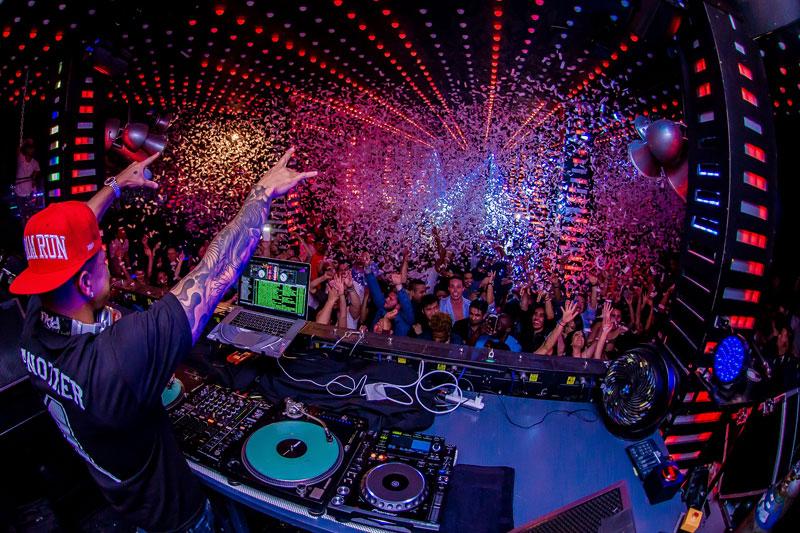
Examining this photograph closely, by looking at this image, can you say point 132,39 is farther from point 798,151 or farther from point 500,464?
point 798,151

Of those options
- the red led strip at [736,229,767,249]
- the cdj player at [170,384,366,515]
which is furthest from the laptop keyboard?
the red led strip at [736,229,767,249]

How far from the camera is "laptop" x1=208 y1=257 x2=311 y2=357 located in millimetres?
2271

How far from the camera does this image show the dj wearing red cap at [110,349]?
3.88ft

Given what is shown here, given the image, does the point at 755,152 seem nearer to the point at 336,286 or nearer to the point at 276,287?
the point at 276,287

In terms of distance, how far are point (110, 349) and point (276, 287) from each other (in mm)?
1198

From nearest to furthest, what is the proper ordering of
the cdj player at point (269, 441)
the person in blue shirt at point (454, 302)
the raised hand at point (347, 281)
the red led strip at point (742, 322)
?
the cdj player at point (269, 441)
the red led strip at point (742, 322)
the raised hand at point (347, 281)
the person in blue shirt at point (454, 302)

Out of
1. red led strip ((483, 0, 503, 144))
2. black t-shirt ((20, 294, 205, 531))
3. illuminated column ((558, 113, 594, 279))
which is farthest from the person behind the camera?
illuminated column ((558, 113, 594, 279))

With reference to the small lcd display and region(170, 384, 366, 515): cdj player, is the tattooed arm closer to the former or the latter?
region(170, 384, 366, 515): cdj player

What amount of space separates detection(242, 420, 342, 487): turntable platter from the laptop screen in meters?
0.72

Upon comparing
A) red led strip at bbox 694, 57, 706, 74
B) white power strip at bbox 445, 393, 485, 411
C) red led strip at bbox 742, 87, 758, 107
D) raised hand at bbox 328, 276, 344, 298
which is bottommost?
raised hand at bbox 328, 276, 344, 298

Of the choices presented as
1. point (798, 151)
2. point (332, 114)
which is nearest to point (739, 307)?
point (798, 151)

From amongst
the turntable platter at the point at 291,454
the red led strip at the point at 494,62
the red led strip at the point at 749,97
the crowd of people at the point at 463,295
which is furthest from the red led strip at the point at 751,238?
the red led strip at the point at 494,62

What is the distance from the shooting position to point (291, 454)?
162cm

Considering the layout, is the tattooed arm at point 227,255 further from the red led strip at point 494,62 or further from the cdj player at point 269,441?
the red led strip at point 494,62
